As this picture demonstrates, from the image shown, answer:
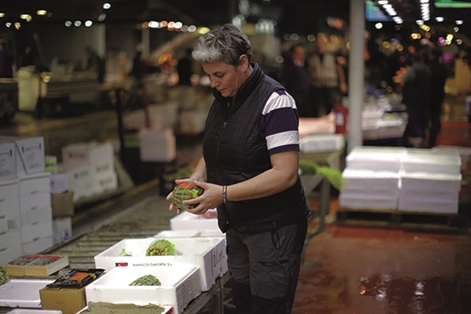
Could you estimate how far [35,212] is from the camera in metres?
5.79

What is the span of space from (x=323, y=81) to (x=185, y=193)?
1398cm

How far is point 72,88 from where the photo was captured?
10453mm

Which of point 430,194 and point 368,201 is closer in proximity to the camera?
point 430,194

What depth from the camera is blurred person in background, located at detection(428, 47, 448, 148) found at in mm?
8883

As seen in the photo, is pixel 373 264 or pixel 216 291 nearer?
pixel 216 291

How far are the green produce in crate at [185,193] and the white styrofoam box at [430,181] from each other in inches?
188

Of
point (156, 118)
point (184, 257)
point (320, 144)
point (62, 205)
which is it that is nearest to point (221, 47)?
point (184, 257)

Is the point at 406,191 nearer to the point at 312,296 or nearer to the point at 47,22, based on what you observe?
the point at 312,296

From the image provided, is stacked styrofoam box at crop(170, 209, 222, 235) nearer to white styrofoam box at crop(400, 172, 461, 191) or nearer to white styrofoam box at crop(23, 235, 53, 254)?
white styrofoam box at crop(23, 235, 53, 254)

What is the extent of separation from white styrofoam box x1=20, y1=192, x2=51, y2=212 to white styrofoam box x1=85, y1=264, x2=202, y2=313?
2.06 metres

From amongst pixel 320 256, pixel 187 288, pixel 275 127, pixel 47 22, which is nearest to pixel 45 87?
pixel 47 22

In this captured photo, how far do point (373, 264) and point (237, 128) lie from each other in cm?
369

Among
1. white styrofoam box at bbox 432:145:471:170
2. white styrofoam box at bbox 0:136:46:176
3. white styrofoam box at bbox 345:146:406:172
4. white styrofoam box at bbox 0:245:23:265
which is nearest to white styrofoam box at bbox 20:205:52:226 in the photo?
white styrofoam box at bbox 0:245:23:265

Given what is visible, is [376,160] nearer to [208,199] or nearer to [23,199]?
[23,199]
